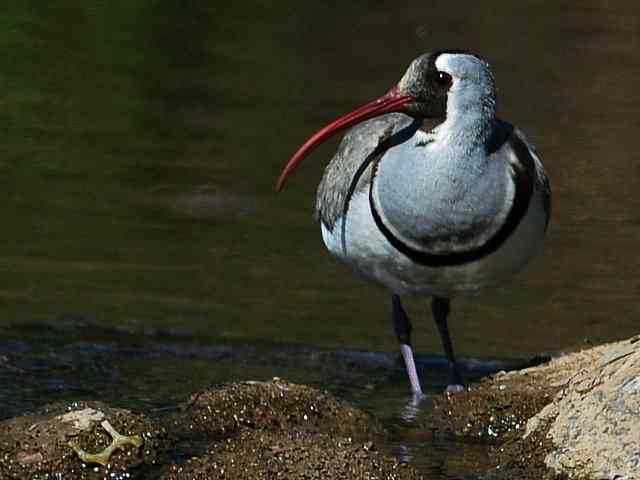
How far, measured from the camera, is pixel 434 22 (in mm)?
19500

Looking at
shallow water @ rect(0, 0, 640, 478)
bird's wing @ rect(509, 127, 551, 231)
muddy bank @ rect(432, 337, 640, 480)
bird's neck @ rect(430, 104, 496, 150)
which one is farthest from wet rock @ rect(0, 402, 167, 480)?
bird's wing @ rect(509, 127, 551, 231)

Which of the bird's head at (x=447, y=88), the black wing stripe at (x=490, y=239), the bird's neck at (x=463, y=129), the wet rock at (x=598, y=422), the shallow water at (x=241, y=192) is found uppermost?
the bird's head at (x=447, y=88)

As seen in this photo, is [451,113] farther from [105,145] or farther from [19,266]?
[105,145]

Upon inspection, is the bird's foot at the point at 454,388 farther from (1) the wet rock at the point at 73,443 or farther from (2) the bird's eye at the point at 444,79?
(1) the wet rock at the point at 73,443

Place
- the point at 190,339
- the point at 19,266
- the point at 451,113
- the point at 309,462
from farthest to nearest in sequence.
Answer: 1. the point at 19,266
2. the point at 190,339
3. the point at 451,113
4. the point at 309,462

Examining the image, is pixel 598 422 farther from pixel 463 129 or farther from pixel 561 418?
pixel 463 129

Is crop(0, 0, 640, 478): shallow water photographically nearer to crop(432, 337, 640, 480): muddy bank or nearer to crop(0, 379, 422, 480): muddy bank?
crop(432, 337, 640, 480): muddy bank

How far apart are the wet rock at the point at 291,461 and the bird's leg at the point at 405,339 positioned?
2085mm

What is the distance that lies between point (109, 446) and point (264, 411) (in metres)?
0.83

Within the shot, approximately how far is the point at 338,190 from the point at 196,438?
182cm

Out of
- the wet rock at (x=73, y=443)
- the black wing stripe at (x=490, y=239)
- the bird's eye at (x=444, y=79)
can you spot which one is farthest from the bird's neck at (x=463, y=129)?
the wet rock at (x=73, y=443)

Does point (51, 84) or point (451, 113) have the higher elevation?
point (451, 113)

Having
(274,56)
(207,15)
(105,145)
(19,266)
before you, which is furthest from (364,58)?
(19,266)

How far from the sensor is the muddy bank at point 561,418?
7.59m
